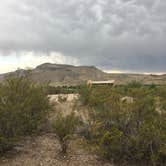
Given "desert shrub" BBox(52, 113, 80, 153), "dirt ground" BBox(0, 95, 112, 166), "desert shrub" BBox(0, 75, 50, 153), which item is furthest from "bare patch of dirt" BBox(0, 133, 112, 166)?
"desert shrub" BBox(0, 75, 50, 153)

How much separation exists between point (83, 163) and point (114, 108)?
97.9 inches

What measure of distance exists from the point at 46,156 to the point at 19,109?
78.4 inches

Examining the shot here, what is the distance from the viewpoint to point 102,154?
1270 centimetres

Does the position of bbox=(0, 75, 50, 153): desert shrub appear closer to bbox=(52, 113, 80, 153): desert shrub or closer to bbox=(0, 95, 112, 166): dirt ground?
bbox=(0, 95, 112, 166): dirt ground

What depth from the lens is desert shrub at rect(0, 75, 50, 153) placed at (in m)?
13.1

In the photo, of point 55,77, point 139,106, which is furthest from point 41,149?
point 55,77

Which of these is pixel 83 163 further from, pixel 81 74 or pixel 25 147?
pixel 81 74

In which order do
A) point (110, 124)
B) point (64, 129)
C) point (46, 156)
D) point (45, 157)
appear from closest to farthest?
point (45, 157)
point (46, 156)
point (64, 129)
point (110, 124)

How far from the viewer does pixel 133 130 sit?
13.0m

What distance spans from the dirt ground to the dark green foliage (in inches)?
20.5

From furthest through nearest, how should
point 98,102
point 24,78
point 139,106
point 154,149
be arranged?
point 24,78
point 98,102
point 139,106
point 154,149

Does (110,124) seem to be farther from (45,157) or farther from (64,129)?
(45,157)

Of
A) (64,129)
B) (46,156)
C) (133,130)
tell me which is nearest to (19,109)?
(64,129)

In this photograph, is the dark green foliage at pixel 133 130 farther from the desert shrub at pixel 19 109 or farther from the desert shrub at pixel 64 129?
the desert shrub at pixel 19 109
